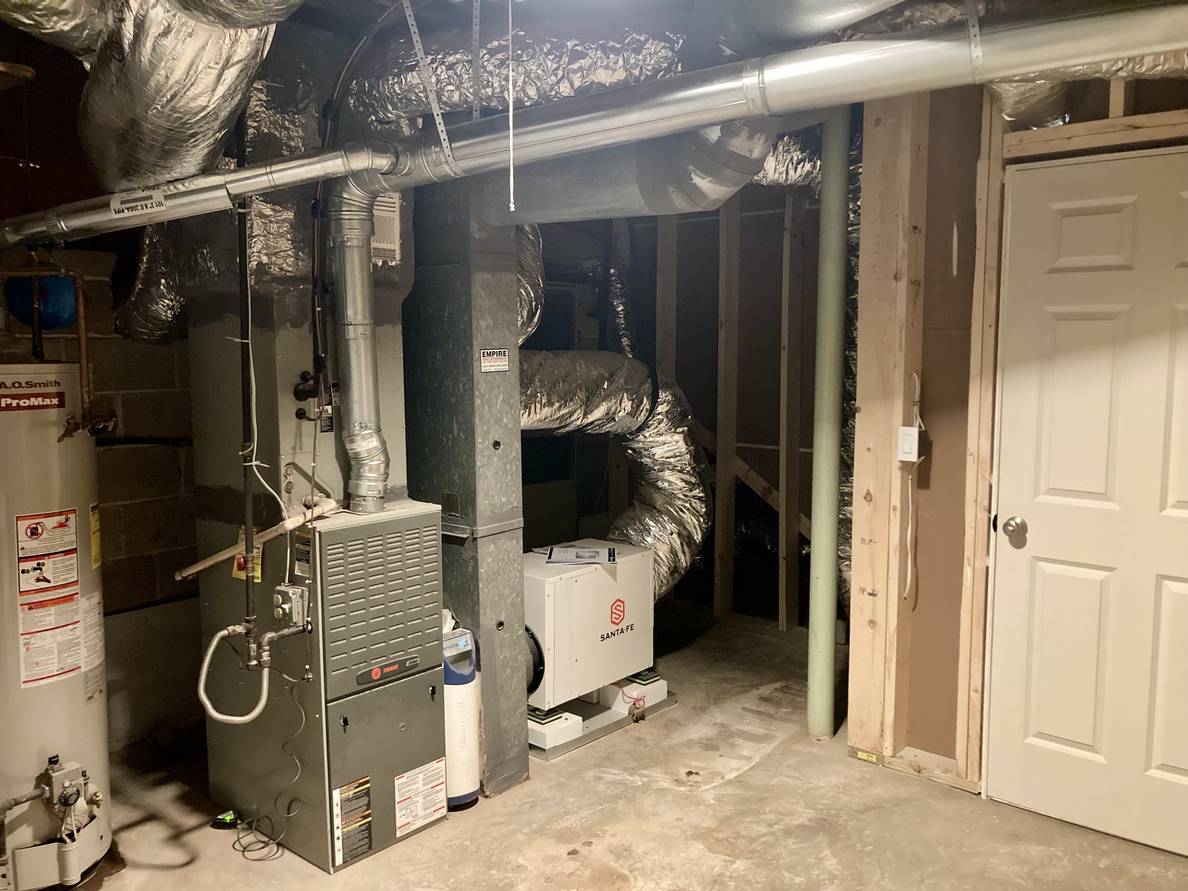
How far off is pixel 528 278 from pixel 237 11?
1.56m

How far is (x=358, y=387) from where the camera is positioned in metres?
2.45

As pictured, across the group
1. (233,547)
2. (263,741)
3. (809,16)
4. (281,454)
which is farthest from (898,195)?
(263,741)

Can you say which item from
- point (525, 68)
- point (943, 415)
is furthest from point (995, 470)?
point (525, 68)

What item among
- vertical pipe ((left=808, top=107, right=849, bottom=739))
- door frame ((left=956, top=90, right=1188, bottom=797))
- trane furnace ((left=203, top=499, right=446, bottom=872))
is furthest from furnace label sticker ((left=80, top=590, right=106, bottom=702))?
door frame ((left=956, top=90, right=1188, bottom=797))

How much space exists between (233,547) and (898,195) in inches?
85.4

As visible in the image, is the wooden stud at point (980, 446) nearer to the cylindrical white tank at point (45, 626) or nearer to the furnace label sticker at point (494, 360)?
the furnace label sticker at point (494, 360)

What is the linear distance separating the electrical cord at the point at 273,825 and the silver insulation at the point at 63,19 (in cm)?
156

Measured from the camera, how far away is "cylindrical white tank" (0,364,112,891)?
2238mm

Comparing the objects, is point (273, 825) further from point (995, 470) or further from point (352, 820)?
point (995, 470)

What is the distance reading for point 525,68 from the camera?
6.93 ft

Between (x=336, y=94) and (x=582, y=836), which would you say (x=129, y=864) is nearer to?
(x=582, y=836)

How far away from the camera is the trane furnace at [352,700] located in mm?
2404

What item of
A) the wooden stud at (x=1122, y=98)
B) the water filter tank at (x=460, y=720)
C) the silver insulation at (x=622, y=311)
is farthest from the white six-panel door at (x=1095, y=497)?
the silver insulation at (x=622, y=311)

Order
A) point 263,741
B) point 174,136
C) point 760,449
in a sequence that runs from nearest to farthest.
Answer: point 174,136 < point 263,741 < point 760,449
